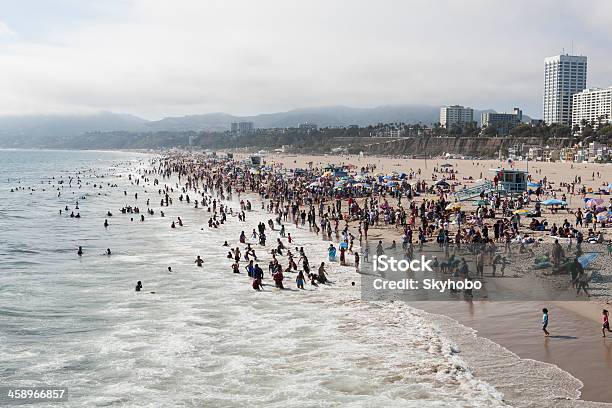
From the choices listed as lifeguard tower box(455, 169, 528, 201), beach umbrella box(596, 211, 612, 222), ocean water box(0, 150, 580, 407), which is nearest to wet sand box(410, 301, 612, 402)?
ocean water box(0, 150, 580, 407)

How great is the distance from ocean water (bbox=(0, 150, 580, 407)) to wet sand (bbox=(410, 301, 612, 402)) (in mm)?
1140

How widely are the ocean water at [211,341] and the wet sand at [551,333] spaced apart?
1140 mm

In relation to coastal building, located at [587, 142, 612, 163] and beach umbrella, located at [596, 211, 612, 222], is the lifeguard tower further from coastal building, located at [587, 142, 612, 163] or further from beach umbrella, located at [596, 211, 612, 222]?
coastal building, located at [587, 142, 612, 163]

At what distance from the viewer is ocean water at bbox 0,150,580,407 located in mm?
10477

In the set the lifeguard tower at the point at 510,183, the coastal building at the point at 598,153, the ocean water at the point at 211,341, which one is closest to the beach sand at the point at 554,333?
the ocean water at the point at 211,341

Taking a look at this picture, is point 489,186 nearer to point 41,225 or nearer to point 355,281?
point 355,281

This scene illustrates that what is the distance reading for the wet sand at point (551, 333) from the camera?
35.0 ft

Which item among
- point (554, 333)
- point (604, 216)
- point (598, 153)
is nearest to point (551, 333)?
point (554, 333)

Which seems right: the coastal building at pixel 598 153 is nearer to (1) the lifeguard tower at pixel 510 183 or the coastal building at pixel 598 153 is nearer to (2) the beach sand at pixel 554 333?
(1) the lifeguard tower at pixel 510 183

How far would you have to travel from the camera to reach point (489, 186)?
38719 millimetres

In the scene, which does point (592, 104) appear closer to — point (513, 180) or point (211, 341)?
point (513, 180)

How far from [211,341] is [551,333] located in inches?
314

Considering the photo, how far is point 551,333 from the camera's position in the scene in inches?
510

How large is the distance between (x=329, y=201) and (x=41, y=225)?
20088 millimetres
